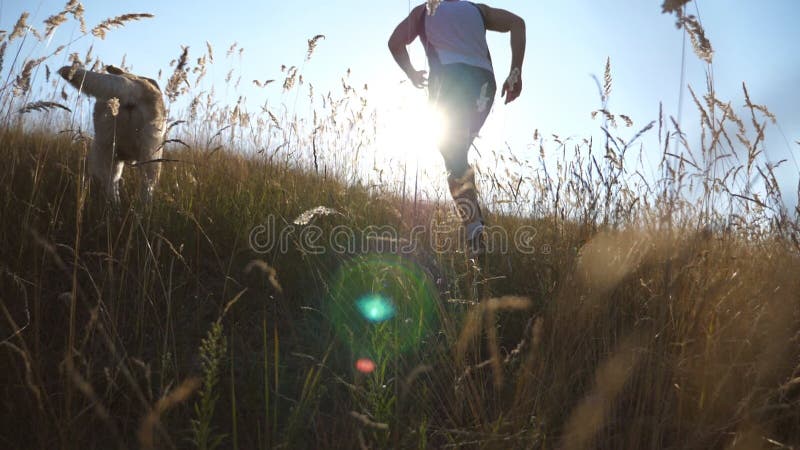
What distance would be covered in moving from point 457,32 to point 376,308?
1.96 meters

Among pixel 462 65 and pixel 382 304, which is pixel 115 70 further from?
pixel 382 304

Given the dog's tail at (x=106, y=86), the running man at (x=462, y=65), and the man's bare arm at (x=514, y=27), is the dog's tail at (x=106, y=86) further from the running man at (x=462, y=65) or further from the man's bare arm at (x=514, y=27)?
the man's bare arm at (x=514, y=27)

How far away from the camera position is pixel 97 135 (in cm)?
312

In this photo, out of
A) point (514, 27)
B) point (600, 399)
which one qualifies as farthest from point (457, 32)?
point (600, 399)

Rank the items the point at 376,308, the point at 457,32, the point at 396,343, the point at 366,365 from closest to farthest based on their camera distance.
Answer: the point at 396,343 < the point at 366,365 < the point at 376,308 < the point at 457,32

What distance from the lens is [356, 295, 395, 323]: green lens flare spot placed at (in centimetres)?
194

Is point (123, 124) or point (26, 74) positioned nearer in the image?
point (26, 74)

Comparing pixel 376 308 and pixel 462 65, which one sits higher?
pixel 462 65

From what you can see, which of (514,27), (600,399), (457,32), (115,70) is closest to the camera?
(600,399)

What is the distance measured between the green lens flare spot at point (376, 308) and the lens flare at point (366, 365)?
211mm

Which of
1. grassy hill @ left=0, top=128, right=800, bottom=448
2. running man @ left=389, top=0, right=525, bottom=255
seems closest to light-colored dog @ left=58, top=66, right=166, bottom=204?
grassy hill @ left=0, top=128, right=800, bottom=448

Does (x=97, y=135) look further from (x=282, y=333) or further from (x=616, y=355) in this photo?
(x=616, y=355)

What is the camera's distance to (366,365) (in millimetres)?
1713

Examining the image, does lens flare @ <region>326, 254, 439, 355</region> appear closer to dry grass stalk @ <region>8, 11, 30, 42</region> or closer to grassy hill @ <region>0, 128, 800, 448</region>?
grassy hill @ <region>0, 128, 800, 448</region>
